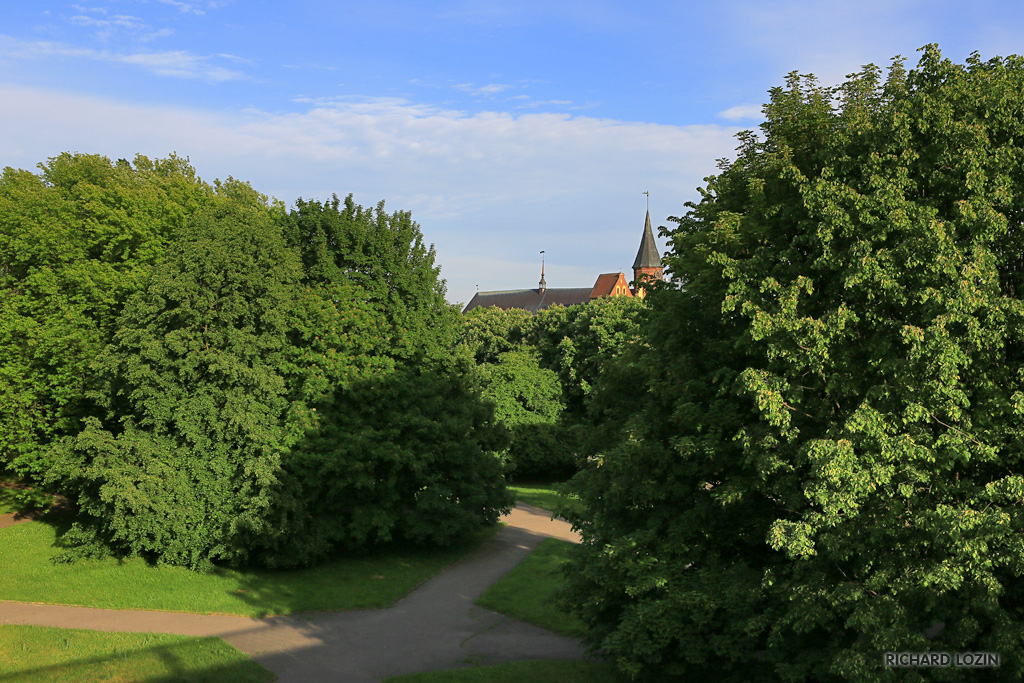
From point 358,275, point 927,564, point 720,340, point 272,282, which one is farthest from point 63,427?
point 927,564

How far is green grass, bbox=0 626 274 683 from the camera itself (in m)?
15.7

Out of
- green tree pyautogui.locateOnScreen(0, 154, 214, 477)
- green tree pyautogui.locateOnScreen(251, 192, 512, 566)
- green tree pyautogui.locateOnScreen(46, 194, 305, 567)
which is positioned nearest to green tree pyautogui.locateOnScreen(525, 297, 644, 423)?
green tree pyautogui.locateOnScreen(251, 192, 512, 566)

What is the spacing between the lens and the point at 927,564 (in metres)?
10.6

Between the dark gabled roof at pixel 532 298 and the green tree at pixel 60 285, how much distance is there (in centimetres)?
6610

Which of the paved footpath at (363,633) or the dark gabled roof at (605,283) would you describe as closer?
the paved footpath at (363,633)

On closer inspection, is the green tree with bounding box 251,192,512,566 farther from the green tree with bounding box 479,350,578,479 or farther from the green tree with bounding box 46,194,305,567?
the green tree with bounding box 479,350,578,479

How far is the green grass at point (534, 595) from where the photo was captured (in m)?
20.5

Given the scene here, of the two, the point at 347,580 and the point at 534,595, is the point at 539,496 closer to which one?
the point at 347,580

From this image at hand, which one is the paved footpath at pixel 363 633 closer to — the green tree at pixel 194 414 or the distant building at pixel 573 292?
the green tree at pixel 194 414

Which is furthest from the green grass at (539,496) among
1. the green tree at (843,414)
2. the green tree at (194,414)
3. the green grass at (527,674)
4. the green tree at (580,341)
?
the green tree at (843,414)

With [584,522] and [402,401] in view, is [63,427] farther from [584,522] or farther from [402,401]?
[584,522]

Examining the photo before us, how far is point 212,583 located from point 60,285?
42.4 ft

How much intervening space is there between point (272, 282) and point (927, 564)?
20.8 meters

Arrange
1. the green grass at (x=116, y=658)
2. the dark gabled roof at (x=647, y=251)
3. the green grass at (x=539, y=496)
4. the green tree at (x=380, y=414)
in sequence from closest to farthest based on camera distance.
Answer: the green grass at (x=116, y=658)
the green tree at (x=380, y=414)
the green grass at (x=539, y=496)
the dark gabled roof at (x=647, y=251)
